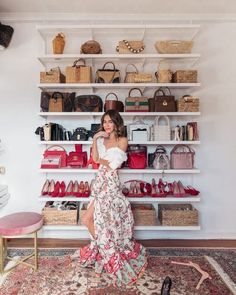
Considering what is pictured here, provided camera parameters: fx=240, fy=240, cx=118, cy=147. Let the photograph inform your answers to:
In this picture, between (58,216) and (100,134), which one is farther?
(58,216)

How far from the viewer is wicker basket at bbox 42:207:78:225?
8.93 ft

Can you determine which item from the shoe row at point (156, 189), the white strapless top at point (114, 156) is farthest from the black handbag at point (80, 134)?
the shoe row at point (156, 189)

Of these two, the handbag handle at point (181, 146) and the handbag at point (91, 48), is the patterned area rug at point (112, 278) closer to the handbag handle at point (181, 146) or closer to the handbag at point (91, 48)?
the handbag handle at point (181, 146)

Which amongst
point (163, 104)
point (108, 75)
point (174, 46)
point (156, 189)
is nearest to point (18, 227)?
point (156, 189)

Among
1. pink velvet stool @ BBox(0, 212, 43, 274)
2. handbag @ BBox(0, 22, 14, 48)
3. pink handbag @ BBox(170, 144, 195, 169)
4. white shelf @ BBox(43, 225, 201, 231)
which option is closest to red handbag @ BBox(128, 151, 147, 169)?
pink handbag @ BBox(170, 144, 195, 169)

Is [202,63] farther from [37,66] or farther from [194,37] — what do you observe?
[37,66]

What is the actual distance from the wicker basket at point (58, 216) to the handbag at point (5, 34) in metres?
2.02

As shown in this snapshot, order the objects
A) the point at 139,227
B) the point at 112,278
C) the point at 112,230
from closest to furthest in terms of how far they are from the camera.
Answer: the point at 112,278 < the point at 112,230 < the point at 139,227

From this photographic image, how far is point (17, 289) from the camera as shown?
2051mm

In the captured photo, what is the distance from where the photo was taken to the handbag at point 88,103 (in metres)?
2.76

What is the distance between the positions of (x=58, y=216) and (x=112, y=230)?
0.77 meters

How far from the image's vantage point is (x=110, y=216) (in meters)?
2.29

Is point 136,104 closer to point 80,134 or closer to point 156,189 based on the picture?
point 80,134

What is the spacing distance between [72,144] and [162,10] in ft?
6.40
